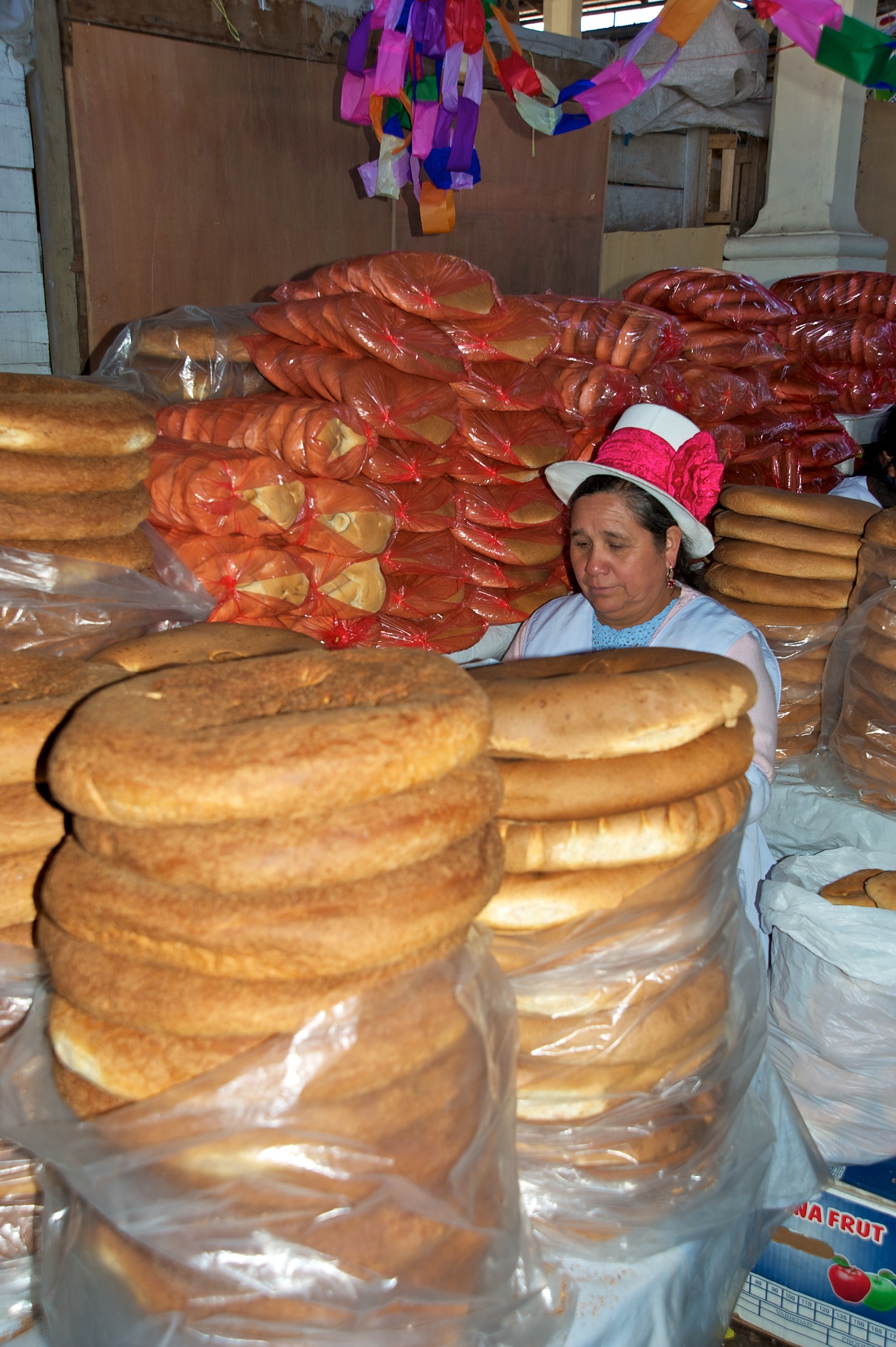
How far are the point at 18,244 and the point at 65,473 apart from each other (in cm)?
242

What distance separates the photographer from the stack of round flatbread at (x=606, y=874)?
4.09 feet

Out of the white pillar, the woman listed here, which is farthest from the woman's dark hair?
the white pillar

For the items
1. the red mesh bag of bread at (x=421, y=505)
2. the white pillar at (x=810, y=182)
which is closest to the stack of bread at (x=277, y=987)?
the red mesh bag of bread at (x=421, y=505)

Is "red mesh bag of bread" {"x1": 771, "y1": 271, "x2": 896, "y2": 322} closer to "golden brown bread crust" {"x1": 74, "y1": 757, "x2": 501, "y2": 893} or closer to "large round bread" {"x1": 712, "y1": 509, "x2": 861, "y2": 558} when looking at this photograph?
"large round bread" {"x1": 712, "y1": 509, "x2": 861, "y2": 558}

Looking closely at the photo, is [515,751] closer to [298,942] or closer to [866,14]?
[298,942]

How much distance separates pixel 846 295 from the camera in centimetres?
510

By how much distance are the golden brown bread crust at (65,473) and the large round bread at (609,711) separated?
891 millimetres

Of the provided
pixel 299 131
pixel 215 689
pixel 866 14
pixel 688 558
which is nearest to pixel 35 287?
pixel 299 131

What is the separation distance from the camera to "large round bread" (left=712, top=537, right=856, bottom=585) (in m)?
3.07

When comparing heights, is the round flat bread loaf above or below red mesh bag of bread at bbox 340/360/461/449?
below

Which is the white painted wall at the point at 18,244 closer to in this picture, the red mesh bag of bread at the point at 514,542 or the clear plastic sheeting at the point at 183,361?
the clear plastic sheeting at the point at 183,361

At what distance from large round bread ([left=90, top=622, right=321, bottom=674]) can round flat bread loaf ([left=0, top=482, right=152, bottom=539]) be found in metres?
0.34

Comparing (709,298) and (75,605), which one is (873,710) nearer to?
(709,298)

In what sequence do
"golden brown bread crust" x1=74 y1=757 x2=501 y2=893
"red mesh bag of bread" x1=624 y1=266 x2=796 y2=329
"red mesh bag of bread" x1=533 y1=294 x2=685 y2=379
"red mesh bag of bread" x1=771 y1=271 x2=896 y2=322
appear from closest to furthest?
"golden brown bread crust" x1=74 y1=757 x2=501 y2=893
"red mesh bag of bread" x1=533 y1=294 x2=685 y2=379
"red mesh bag of bread" x1=624 y1=266 x2=796 y2=329
"red mesh bag of bread" x1=771 y1=271 x2=896 y2=322
